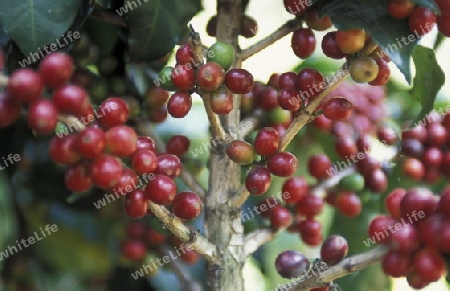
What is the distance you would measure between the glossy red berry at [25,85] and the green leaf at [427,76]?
1.18ft

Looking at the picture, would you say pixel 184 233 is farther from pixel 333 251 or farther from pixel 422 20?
pixel 422 20

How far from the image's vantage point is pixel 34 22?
52 centimetres

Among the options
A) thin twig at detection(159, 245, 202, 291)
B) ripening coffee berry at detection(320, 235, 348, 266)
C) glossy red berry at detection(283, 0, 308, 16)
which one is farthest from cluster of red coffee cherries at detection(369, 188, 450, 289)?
thin twig at detection(159, 245, 202, 291)

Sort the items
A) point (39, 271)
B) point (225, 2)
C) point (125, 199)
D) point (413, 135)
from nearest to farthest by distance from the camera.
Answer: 1. point (125, 199)
2. point (225, 2)
3. point (413, 135)
4. point (39, 271)

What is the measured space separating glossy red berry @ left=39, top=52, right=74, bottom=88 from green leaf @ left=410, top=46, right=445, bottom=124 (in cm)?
34

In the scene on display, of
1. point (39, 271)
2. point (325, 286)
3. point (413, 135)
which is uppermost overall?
point (39, 271)

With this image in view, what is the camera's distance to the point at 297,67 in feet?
2.64

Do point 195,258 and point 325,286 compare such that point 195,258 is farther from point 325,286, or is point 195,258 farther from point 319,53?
point 319,53

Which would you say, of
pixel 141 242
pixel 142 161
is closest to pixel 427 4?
pixel 142 161

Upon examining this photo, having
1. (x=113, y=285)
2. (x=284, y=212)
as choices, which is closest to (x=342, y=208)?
(x=284, y=212)

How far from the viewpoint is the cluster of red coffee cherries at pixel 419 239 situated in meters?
0.41

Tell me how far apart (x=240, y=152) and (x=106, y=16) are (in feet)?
0.65

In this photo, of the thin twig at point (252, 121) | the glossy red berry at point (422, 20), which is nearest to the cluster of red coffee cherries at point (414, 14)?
the glossy red berry at point (422, 20)

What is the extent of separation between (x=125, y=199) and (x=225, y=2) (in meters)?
0.24
